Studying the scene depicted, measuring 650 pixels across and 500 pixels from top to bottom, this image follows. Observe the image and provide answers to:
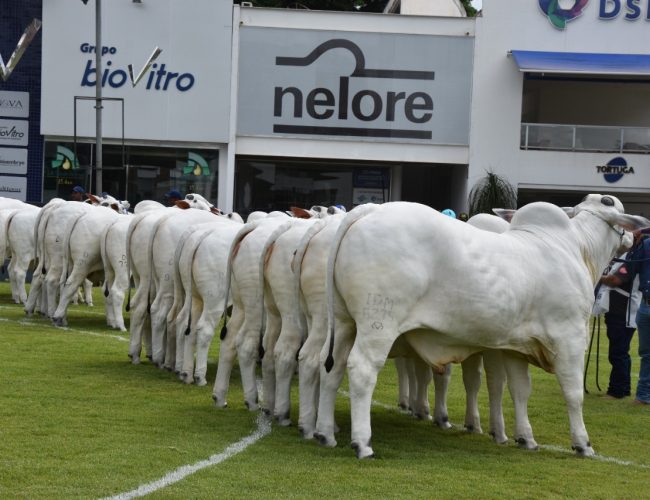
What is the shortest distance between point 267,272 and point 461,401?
3.04 m

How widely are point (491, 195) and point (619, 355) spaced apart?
2135cm

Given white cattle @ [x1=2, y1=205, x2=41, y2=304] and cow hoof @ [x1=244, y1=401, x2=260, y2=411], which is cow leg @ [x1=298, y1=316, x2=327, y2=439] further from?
white cattle @ [x1=2, y1=205, x2=41, y2=304]

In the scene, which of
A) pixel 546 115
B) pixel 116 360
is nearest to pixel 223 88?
pixel 546 115

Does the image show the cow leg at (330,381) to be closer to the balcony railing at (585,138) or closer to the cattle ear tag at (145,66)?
the cattle ear tag at (145,66)

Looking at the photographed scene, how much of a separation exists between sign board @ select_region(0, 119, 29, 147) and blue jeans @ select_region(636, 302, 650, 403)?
27569 mm

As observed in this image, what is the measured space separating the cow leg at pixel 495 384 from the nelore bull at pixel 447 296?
41 centimetres

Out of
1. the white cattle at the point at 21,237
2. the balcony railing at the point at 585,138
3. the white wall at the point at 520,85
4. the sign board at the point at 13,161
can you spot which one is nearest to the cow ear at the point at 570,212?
the white cattle at the point at 21,237

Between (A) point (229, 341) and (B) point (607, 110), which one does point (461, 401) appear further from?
(B) point (607, 110)

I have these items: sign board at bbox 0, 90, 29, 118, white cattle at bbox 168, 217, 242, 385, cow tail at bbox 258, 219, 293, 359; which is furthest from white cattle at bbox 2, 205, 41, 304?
sign board at bbox 0, 90, 29, 118

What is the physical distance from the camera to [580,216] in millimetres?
10625

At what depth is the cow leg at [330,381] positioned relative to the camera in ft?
31.8

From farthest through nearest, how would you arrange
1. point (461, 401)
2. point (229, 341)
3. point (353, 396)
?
1. point (461, 401)
2. point (229, 341)
3. point (353, 396)

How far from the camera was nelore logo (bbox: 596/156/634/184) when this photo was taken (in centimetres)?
3597

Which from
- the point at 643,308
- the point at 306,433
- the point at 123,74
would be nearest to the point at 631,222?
the point at 643,308
